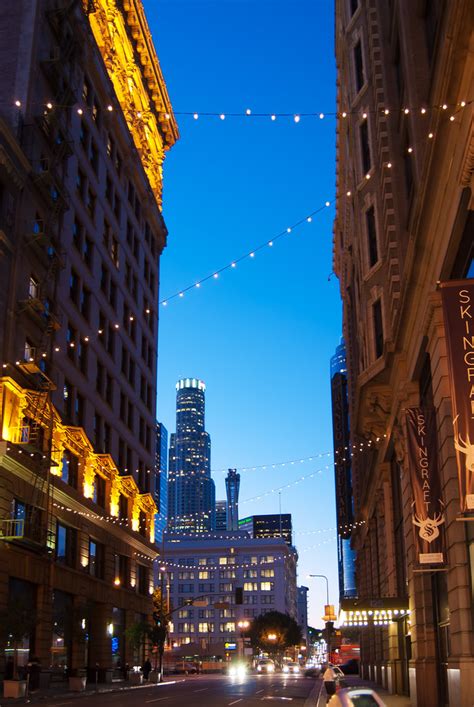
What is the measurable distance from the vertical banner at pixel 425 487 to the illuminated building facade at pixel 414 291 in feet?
0.16

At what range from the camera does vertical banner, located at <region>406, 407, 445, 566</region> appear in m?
21.0

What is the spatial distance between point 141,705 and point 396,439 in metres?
13.4

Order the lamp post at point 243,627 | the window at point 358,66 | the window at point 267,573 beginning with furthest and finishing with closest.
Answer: the window at point 267,573
the lamp post at point 243,627
the window at point 358,66

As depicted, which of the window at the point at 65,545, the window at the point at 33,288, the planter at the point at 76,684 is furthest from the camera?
the window at the point at 65,545

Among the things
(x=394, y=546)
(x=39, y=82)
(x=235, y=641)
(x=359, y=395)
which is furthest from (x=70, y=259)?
(x=235, y=641)

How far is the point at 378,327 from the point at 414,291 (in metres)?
10.3

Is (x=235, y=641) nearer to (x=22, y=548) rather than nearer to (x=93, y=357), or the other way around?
(x=93, y=357)

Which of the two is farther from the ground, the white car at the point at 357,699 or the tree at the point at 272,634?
the white car at the point at 357,699

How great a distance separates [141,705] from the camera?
27.7 m

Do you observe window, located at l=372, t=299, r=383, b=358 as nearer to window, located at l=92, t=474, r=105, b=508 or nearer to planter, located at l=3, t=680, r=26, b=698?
planter, located at l=3, t=680, r=26, b=698

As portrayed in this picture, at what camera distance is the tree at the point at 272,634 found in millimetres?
153125

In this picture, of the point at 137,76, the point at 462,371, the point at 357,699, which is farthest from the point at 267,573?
the point at 357,699

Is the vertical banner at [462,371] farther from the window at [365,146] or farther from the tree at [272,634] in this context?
the tree at [272,634]

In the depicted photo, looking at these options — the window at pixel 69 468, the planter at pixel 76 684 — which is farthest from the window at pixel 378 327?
the planter at pixel 76 684
